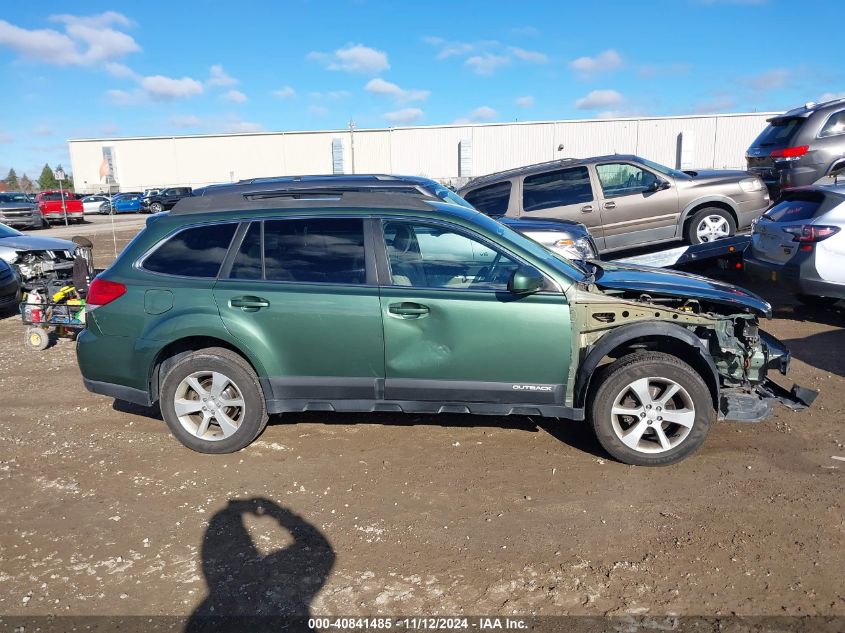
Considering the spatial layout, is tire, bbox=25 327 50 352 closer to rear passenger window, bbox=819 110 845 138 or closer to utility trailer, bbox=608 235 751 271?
utility trailer, bbox=608 235 751 271

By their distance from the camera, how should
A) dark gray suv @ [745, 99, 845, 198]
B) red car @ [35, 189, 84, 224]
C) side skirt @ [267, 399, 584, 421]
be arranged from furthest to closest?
red car @ [35, 189, 84, 224] < dark gray suv @ [745, 99, 845, 198] < side skirt @ [267, 399, 584, 421]

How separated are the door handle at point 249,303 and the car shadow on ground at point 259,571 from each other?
4.17ft

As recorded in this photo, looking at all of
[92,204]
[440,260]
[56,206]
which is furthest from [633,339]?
[92,204]

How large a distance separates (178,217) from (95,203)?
44.5m

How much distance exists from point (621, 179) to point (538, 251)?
540 centimetres

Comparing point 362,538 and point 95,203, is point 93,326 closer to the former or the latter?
point 362,538

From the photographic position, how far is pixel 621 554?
321cm

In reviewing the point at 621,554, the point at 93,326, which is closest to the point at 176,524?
the point at 93,326

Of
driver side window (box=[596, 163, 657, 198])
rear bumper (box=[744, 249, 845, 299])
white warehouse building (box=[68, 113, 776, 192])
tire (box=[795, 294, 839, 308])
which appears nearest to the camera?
rear bumper (box=[744, 249, 845, 299])

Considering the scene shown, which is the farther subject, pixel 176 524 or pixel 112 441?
pixel 112 441

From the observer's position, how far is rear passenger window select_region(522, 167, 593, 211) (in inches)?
362

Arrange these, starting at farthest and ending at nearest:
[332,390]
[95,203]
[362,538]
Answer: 1. [95,203]
2. [332,390]
3. [362,538]

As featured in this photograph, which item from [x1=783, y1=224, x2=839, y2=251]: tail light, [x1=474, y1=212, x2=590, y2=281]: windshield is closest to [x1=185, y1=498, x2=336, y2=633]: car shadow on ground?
[x1=474, y1=212, x2=590, y2=281]: windshield

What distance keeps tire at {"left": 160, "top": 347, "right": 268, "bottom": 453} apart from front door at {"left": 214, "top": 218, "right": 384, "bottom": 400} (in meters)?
0.18
